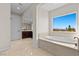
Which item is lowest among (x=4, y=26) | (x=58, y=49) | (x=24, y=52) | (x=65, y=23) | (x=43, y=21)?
(x=24, y=52)

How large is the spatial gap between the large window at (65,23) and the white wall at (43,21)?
1.03 ft

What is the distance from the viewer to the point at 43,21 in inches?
155

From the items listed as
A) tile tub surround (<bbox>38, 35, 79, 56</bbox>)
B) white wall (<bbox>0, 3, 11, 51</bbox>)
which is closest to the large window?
tile tub surround (<bbox>38, 35, 79, 56</bbox>)

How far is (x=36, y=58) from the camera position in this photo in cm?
71

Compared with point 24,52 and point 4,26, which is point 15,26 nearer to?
point 4,26

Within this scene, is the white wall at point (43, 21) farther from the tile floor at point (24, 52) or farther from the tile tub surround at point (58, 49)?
the tile floor at point (24, 52)

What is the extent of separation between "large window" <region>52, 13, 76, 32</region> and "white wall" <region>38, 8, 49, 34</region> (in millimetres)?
313

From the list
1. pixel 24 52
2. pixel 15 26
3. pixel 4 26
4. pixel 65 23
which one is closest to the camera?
pixel 24 52

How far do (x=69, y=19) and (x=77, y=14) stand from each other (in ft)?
1.20

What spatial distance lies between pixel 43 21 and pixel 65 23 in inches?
34.1

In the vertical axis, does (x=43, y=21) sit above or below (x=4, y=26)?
above

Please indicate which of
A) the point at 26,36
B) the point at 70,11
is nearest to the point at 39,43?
the point at 70,11

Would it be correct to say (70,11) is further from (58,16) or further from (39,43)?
(39,43)

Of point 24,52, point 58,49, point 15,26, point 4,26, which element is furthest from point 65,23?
point 15,26
